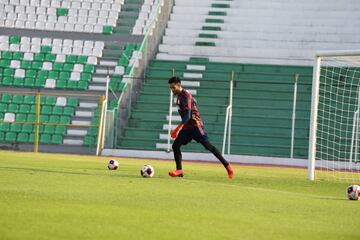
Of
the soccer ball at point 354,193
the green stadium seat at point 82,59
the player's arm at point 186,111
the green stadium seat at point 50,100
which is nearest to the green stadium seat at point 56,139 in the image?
the green stadium seat at point 50,100

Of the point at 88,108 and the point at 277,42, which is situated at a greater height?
the point at 277,42

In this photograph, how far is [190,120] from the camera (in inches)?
727

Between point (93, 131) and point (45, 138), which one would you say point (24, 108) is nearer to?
point (45, 138)

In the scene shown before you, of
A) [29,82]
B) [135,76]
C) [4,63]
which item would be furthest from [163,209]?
[4,63]

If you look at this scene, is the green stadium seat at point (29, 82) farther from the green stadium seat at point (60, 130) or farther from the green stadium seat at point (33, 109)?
the green stadium seat at point (60, 130)

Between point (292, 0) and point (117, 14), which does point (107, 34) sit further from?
point (292, 0)

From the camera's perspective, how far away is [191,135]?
18.6 m

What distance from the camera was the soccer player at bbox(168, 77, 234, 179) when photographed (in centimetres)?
1791

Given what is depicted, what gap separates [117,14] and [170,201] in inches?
1036

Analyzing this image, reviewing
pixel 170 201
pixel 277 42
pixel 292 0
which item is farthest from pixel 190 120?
pixel 292 0

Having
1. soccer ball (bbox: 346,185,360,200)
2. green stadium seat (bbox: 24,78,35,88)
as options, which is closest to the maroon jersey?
soccer ball (bbox: 346,185,360,200)

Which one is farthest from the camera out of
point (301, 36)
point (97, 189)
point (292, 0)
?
point (292, 0)

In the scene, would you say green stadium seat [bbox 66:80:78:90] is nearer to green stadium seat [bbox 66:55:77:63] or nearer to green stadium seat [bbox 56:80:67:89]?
green stadium seat [bbox 56:80:67:89]

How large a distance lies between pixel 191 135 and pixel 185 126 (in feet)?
0.65
